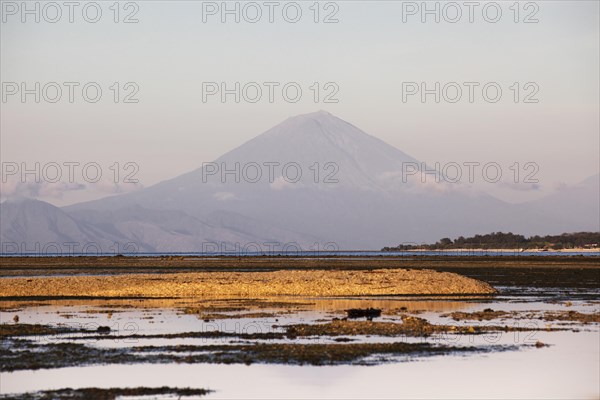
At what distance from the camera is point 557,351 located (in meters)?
37.3

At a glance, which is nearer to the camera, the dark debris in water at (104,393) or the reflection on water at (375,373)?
the dark debris in water at (104,393)

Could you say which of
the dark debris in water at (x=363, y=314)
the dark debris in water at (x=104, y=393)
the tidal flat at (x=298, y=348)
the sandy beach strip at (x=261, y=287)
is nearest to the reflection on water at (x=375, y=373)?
the tidal flat at (x=298, y=348)

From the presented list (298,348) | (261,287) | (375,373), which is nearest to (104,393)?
(375,373)

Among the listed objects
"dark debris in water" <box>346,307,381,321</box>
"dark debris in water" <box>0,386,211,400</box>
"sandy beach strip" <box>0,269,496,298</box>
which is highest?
"sandy beach strip" <box>0,269,496,298</box>

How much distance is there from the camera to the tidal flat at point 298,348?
29.9m

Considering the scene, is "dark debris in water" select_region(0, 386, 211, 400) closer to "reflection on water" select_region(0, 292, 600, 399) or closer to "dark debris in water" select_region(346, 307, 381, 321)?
"reflection on water" select_region(0, 292, 600, 399)

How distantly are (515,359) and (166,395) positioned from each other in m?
13.2

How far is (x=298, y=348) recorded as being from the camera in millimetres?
37375

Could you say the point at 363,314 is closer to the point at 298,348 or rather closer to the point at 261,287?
the point at 298,348

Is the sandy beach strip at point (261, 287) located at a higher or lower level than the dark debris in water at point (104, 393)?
higher

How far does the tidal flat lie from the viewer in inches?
1177

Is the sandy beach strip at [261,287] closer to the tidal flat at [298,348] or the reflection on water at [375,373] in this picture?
the tidal flat at [298,348]

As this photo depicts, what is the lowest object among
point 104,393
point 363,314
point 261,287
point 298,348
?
point 104,393

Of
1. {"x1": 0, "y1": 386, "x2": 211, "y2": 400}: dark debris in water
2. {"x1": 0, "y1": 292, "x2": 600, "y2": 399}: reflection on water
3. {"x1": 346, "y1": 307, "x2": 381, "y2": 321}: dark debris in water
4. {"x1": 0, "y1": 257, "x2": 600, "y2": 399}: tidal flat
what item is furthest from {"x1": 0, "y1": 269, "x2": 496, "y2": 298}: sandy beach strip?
{"x1": 0, "y1": 386, "x2": 211, "y2": 400}: dark debris in water
